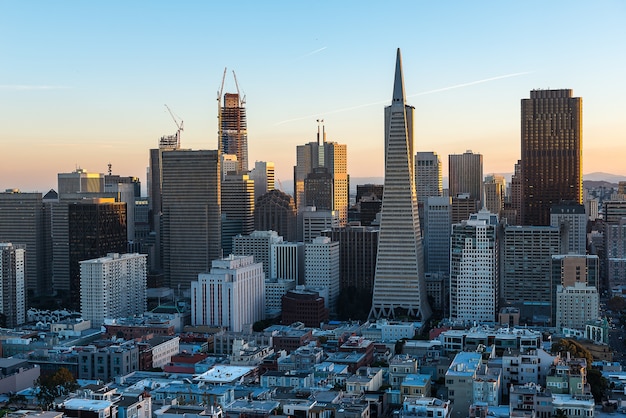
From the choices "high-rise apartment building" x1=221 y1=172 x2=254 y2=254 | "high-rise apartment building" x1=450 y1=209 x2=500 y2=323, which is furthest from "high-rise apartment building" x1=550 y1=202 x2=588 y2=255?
"high-rise apartment building" x1=221 y1=172 x2=254 y2=254

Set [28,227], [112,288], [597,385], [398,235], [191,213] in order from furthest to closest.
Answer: [28,227] < [191,213] < [398,235] < [112,288] < [597,385]

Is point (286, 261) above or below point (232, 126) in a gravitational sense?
below

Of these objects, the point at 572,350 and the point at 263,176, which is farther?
the point at 263,176

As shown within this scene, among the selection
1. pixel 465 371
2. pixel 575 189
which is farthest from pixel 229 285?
pixel 575 189

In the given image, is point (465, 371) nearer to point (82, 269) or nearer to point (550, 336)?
point (550, 336)

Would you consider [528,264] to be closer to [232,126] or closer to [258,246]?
[258,246]

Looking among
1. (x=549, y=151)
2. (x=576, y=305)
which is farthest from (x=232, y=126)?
(x=576, y=305)

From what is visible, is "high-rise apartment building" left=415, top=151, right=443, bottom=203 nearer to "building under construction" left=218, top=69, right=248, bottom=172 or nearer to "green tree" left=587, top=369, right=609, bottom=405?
"building under construction" left=218, top=69, right=248, bottom=172
